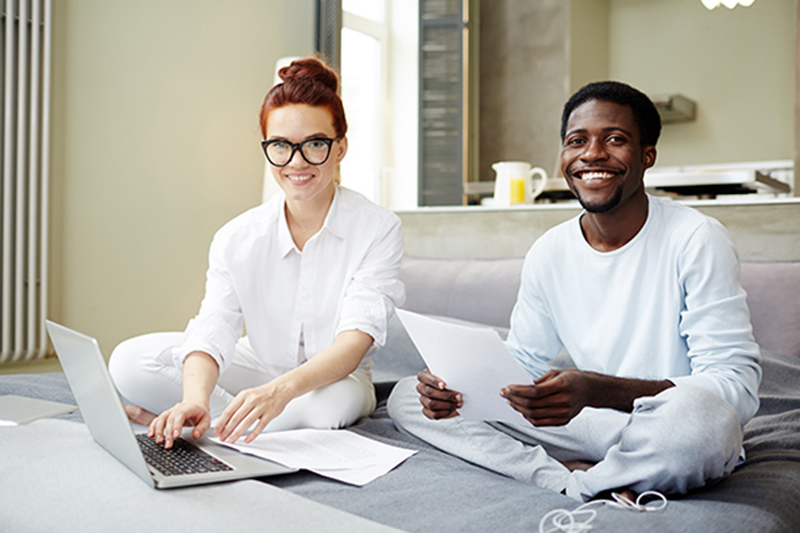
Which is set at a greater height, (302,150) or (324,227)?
(302,150)

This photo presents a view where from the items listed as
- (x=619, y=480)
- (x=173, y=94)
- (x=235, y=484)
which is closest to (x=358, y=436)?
(x=235, y=484)

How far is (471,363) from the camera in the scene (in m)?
1.13

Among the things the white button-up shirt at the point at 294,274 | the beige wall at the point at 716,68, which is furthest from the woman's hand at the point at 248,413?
the beige wall at the point at 716,68

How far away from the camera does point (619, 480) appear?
1050mm

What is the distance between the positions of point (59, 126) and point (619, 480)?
261 cm

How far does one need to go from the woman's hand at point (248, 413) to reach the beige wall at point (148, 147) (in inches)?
76.8

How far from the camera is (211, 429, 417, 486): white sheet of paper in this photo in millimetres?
1179

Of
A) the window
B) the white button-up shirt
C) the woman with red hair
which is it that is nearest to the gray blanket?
the woman with red hair

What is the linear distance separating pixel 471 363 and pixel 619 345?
0.40 m

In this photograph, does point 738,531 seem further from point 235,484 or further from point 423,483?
point 235,484

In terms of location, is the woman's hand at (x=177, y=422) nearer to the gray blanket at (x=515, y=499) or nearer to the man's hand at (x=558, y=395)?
the gray blanket at (x=515, y=499)

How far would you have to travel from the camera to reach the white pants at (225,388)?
150cm

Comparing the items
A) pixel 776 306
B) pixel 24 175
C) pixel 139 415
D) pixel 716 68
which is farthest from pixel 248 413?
pixel 716 68

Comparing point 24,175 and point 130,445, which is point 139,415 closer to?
point 130,445
